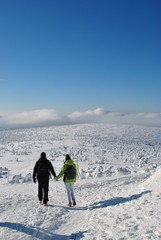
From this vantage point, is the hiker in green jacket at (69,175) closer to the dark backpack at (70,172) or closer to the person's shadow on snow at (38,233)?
the dark backpack at (70,172)

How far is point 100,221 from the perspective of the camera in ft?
38.3

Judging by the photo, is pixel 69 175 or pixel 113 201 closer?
pixel 69 175

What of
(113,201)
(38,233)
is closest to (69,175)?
(113,201)

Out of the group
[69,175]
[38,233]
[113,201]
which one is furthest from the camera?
[113,201]

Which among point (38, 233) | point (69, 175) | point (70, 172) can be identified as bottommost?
point (38, 233)

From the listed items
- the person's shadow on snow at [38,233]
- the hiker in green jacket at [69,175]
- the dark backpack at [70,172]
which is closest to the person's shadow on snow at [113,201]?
the hiker in green jacket at [69,175]

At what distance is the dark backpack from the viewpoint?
48.7 feet

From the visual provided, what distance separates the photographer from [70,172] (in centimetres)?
1490

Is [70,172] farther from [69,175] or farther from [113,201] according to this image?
[113,201]

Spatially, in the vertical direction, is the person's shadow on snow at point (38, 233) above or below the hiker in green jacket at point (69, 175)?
below

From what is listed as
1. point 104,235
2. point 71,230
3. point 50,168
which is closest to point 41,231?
point 71,230

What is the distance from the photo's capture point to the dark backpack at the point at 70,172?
14852mm

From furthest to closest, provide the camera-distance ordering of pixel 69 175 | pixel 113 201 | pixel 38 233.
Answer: pixel 113 201, pixel 69 175, pixel 38 233

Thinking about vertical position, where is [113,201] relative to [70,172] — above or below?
below
